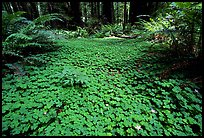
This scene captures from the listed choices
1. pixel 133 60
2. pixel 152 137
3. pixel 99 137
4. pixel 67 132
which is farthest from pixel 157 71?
pixel 67 132

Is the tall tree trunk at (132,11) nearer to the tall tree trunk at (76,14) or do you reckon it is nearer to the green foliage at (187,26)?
the tall tree trunk at (76,14)

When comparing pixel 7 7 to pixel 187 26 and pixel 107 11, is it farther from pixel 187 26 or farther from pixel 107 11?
pixel 187 26

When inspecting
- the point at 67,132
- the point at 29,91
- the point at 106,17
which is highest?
the point at 106,17

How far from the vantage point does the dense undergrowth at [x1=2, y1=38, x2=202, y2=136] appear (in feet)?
6.16

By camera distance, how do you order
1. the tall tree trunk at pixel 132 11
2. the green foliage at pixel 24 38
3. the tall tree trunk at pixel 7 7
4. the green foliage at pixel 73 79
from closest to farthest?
the green foliage at pixel 73 79 → the green foliage at pixel 24 38 → the tall tree trunk at pixel 132 11 → the tall tree trunk at pixel 7 7

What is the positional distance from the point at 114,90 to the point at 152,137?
3.30 ft

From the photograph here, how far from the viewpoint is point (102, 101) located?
2320 mm

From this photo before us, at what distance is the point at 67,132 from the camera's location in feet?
5.79

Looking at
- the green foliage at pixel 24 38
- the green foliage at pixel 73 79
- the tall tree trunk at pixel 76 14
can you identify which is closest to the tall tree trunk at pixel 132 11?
the tall tree trunk at pixel 76 14

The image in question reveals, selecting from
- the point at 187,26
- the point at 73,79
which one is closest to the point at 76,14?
the point at 187,26

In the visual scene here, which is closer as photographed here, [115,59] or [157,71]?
[157,71]

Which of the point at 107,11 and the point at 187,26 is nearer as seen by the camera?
the point at 187,26

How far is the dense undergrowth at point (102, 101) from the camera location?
1878 mm

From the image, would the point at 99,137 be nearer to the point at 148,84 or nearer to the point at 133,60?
the point at 148,84
